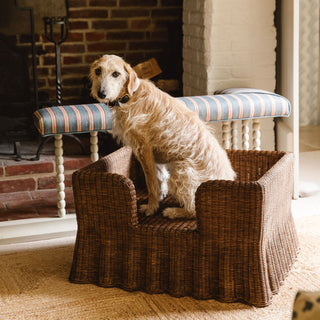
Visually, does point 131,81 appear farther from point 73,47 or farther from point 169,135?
point 73,47

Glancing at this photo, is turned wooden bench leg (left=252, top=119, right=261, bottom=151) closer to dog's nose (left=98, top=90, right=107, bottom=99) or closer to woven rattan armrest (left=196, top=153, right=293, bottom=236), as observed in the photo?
woven rattan armrest (left=196, top=153, right=293, bottom=236)

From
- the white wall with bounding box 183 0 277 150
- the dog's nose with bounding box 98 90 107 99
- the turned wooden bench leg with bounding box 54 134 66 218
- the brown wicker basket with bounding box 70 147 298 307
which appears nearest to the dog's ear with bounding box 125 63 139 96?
the dog's nose with bounding box 98 90 107 99

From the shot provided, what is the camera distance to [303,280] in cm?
265

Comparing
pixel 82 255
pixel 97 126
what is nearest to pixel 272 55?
pixel 97 126

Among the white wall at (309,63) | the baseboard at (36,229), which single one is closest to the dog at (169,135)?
the baseboard at (36,229)

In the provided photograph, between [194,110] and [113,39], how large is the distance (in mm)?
1873

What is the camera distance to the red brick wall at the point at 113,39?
473 centimetres

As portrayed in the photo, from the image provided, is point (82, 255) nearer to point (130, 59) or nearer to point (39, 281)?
point (39, 281)

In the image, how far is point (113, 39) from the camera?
484 centimetres

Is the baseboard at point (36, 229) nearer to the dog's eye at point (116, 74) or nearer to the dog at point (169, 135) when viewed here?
the dog at point (169, 135)

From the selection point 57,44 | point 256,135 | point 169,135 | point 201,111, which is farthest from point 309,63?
point 169,135

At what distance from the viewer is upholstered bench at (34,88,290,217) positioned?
118 inches

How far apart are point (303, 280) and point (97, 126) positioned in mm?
1311

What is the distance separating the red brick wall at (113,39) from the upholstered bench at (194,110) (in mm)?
1361
